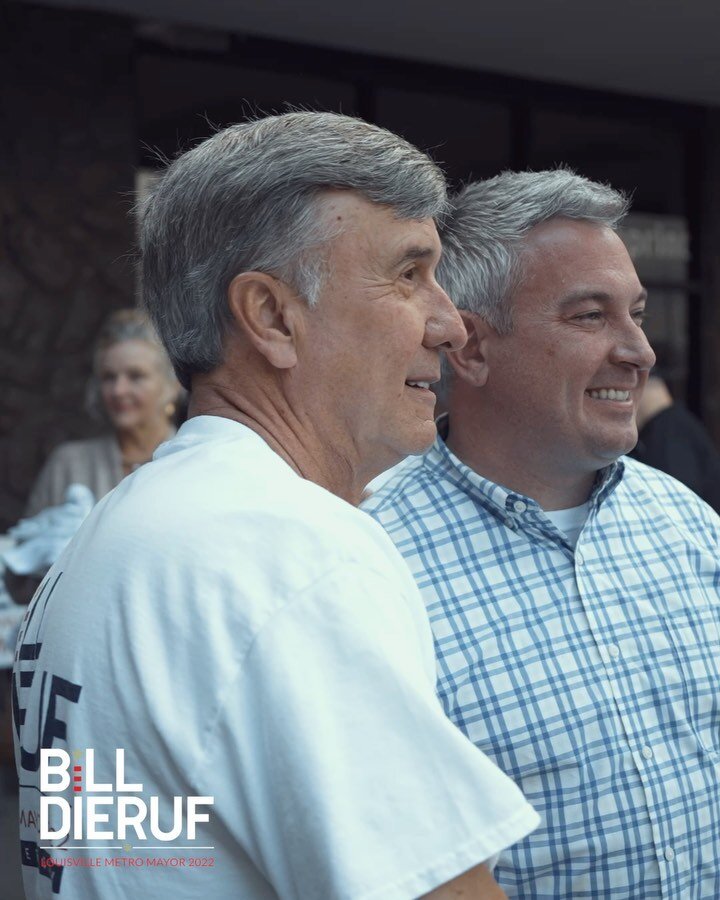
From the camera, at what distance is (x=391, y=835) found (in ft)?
3.52

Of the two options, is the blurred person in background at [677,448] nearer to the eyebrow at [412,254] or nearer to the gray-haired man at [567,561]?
the gray-haired man at [567,561]

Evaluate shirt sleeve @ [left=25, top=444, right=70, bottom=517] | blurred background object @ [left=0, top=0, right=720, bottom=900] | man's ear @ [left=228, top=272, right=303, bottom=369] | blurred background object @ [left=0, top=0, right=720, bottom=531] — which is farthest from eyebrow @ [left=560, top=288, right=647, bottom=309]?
blurred background object @ [left=0, top=0, right=720, bottom=531]

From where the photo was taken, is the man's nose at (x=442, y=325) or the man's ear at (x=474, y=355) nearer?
the man's nose at (x=442, y=325)

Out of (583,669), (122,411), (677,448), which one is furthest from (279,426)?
(677,448)

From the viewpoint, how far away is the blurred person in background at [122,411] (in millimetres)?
4793

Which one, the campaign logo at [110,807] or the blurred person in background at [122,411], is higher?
the blurred person in background at [122,411]

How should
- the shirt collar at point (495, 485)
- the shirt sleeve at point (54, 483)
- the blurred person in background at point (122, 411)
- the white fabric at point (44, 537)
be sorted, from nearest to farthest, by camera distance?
the shirt collar at point (495, 485) < the white fabric at point (44, 537) < the blurred person in background at point (122, 411) < the shirt sleeve at point (54, 483)

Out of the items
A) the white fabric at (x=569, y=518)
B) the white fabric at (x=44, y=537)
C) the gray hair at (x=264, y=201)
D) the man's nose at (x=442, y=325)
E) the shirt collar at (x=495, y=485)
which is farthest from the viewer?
the white fabric at (x=44, y=537)

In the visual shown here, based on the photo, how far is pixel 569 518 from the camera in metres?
2.30

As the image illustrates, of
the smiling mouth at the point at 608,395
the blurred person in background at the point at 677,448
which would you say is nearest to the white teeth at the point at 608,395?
the smiling mouth at the point at 608,395

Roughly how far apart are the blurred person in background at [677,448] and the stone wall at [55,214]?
9.12 ft

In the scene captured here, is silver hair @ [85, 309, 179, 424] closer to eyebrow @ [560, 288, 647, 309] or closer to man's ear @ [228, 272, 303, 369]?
eyebrow @ [560, 288, 647, 309]

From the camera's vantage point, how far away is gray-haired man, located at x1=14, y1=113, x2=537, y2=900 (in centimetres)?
108

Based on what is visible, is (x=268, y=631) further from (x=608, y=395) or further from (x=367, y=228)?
(x=608, y=395)
